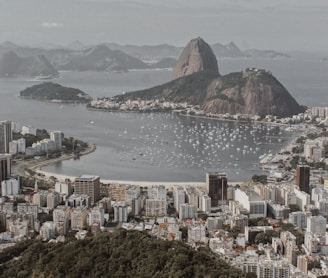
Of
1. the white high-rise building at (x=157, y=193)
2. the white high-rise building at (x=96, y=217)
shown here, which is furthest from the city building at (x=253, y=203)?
the white high-rise building at (x=96, y=217)

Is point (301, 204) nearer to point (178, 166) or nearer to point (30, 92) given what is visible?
point (178, 166)

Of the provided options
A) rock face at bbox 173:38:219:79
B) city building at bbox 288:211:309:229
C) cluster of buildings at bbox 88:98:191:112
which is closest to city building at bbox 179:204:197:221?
city building at bbox 288:211:309:229

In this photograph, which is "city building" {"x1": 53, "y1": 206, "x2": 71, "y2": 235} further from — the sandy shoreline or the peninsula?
the peninsula

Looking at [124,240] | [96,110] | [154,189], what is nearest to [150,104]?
[96,110]

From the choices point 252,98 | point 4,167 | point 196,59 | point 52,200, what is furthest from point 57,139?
point 196,59

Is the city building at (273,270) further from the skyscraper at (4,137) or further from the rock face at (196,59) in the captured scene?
the rock face at (196,59)

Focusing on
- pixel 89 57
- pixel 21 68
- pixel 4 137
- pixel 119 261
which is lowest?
pixel 119 261

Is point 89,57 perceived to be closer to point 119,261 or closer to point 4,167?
point 4,167
